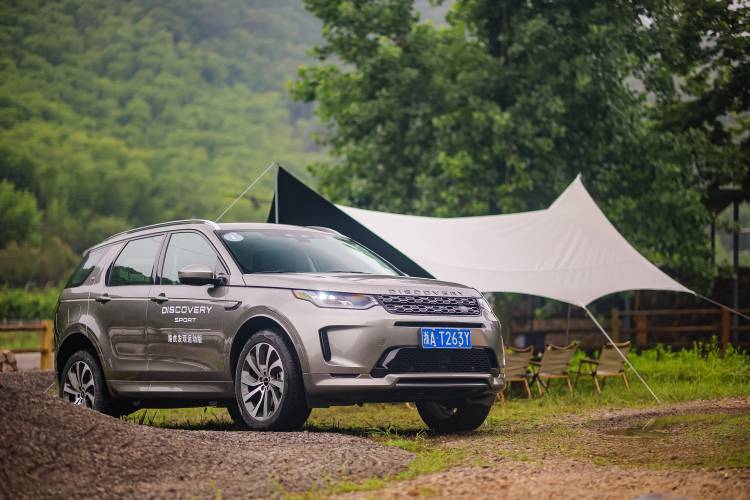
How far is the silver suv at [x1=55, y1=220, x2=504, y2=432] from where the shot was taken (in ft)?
28.8

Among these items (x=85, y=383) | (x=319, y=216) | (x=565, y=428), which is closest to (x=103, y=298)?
(x=85, y=383)

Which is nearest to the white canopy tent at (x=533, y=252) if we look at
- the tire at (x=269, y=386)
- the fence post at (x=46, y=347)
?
the tire at (x=269, y=386)

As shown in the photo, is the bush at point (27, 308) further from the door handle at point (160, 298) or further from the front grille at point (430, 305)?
the front grille at point (430, 305)

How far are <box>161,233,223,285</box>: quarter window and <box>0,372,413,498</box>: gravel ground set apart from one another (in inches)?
93.2

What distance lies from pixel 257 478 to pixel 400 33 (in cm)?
2367

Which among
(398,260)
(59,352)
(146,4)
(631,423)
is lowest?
(631,423)

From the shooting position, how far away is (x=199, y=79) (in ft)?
479

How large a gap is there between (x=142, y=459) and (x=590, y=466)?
284 cm

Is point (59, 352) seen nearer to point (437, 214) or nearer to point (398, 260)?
point (398, 260)

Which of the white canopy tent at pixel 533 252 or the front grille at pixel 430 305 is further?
the white canopy tent at pixel 533 252

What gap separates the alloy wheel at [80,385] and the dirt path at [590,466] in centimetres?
354

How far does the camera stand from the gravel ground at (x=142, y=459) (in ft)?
20.7

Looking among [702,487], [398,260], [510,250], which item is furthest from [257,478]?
[510,250]

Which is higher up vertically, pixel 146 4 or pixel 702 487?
pixel 146 4
